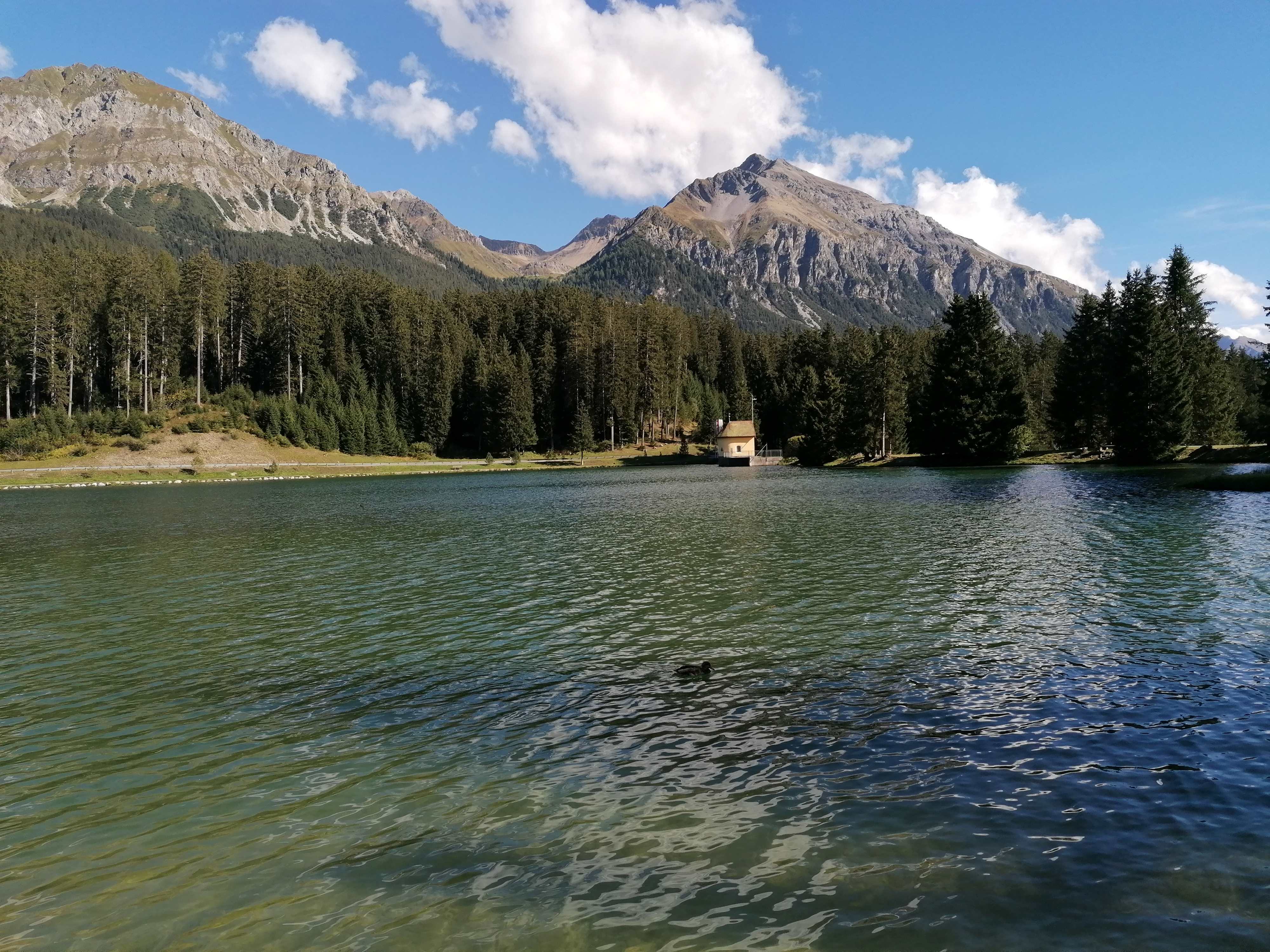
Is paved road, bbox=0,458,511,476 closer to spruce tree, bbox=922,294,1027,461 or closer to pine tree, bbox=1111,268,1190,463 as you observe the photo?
spruce tree, bbox=922,294,1027,461

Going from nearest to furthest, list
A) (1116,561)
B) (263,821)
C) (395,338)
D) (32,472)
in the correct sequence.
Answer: (263,821) < (1116,561) < (32,472) < (395,338)

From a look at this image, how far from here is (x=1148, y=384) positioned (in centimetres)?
7888

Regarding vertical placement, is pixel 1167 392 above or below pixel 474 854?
above

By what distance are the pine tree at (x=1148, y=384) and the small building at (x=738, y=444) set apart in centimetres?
5954

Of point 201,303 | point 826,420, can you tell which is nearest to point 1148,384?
point 826,420

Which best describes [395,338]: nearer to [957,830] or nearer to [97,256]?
[97,256]

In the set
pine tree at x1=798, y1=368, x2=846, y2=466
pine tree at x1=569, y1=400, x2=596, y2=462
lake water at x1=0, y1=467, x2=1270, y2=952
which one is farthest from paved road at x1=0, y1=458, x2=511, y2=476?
lake water at x1=0, y1=467, x2=1270, y2=952

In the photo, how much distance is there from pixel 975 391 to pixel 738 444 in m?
47.2

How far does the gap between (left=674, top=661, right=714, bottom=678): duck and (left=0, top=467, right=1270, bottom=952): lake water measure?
0.23 m

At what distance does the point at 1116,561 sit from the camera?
26.9 metres

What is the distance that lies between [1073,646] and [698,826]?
11894 mm

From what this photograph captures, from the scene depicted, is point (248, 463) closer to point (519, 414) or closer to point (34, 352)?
point (34, 352)

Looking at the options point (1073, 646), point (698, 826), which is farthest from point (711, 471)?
point (698, 826)

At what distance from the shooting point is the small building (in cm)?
13212
